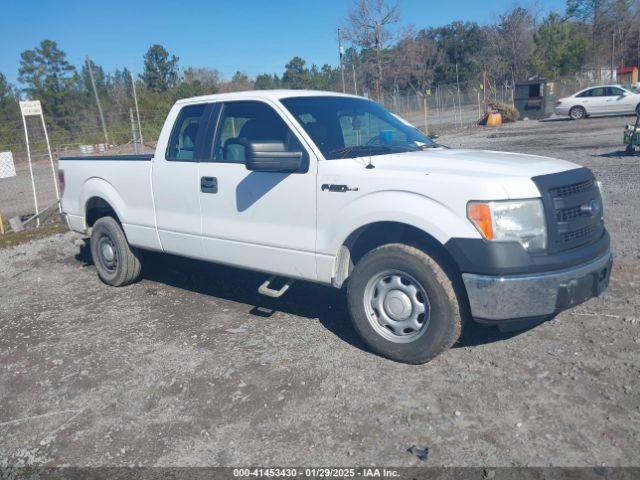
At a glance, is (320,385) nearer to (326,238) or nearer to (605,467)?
(326,238)

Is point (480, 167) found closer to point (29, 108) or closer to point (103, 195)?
point (103, 195)

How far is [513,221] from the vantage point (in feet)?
12.3

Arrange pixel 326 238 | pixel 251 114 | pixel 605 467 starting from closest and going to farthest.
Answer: pixel 605 467 → pixel 326 238 → pixel 251 114

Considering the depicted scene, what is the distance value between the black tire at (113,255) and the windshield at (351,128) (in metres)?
2.72

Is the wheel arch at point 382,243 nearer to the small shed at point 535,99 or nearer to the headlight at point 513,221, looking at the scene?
the headlight at point 513,221

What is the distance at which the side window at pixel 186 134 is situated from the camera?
5.57 m

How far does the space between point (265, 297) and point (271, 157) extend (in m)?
2.06

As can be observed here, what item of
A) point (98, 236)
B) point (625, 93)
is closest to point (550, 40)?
point (625, 93)

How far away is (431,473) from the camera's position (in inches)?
119

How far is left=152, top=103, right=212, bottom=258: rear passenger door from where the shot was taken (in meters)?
5.45

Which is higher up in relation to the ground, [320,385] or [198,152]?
[198,152]

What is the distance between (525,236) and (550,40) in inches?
2531

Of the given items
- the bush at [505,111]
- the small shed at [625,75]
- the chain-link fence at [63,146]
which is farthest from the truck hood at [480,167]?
the small shed at [625,75]

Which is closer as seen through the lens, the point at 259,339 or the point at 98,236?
the point at 259,339
